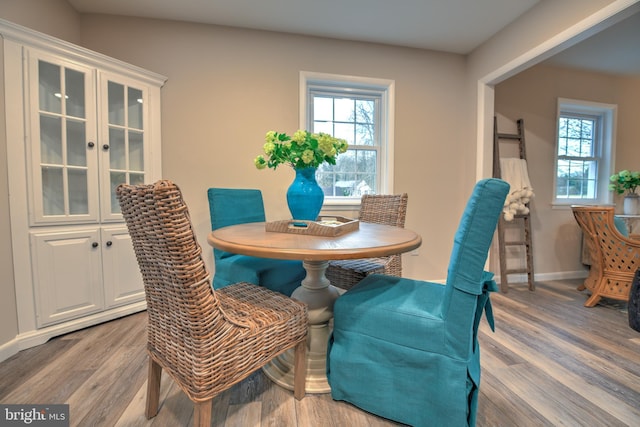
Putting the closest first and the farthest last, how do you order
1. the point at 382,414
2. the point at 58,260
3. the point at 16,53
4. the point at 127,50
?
the point at 382,414 → the point at 16,53 → the point at 58,260 → the point at 127,50

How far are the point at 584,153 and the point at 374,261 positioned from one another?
3259 millimetres

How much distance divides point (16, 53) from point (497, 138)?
155 inches

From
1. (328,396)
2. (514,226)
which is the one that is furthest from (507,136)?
(328,396)

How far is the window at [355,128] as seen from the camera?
281cm

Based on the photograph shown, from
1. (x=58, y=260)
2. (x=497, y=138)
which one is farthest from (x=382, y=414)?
(x=497, y=138)

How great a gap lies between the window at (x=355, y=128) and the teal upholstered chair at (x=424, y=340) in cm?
167

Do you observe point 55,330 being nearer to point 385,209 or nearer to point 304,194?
point 304,194

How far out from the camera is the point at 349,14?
2.32 meters

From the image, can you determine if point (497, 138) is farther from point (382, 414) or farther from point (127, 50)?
point (127, 50)

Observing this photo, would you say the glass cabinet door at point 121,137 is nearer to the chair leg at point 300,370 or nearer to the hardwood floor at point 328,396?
the hardwood floor at point 328,396

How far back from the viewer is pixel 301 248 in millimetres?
1051

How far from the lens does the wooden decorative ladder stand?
2.86 metres

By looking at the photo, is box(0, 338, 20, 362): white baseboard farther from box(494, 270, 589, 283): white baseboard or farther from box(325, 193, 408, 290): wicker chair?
box(494, 270, 589, 283): white baseboard

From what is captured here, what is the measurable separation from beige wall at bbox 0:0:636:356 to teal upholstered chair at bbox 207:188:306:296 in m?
0.48
